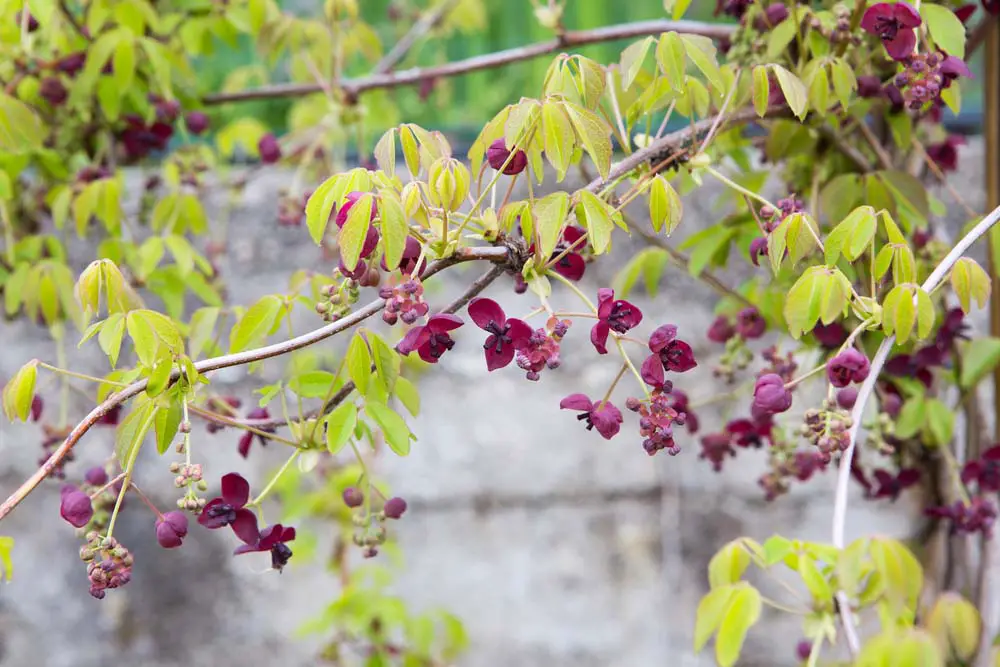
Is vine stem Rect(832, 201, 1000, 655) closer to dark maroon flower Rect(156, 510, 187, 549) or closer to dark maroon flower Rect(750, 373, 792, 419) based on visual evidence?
dark maroon flower Rect(750, 373, 792, 419)

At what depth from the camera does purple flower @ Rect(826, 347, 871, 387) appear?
2.68 feet

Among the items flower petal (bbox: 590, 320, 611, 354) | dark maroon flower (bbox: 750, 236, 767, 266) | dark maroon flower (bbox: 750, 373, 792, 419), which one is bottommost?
dark maroon flower (bbox: 750, 373, 792, 419)

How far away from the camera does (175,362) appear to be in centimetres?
83

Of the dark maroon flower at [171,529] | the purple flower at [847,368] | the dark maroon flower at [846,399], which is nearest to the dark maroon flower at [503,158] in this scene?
the purple flower at [847,368]

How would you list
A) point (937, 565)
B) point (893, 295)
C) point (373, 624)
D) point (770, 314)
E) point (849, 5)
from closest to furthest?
point (893, 295) < point (849, 5) < point (770, 314) < point (937, 565) < point (373, 624)

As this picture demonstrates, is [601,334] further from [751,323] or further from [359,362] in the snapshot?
[751,323]

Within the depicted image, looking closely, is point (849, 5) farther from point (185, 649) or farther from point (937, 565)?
point (185, 649)

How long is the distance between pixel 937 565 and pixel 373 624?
35.5 inches

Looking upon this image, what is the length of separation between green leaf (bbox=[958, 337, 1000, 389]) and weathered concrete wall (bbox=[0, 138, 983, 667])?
0.62 m

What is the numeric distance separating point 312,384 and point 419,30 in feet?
3.24

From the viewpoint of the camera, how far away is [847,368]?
82 cm

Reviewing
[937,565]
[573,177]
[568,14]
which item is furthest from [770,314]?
[568,14]

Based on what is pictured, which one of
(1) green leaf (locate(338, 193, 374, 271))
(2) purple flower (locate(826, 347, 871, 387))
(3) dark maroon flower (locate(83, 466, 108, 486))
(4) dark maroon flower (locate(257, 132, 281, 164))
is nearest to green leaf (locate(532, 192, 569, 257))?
(1) green leaf (locate(338, 193, 374, 271))

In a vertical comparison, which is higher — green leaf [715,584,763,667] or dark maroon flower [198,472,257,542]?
dark maroon flower [198,472,257,542]
